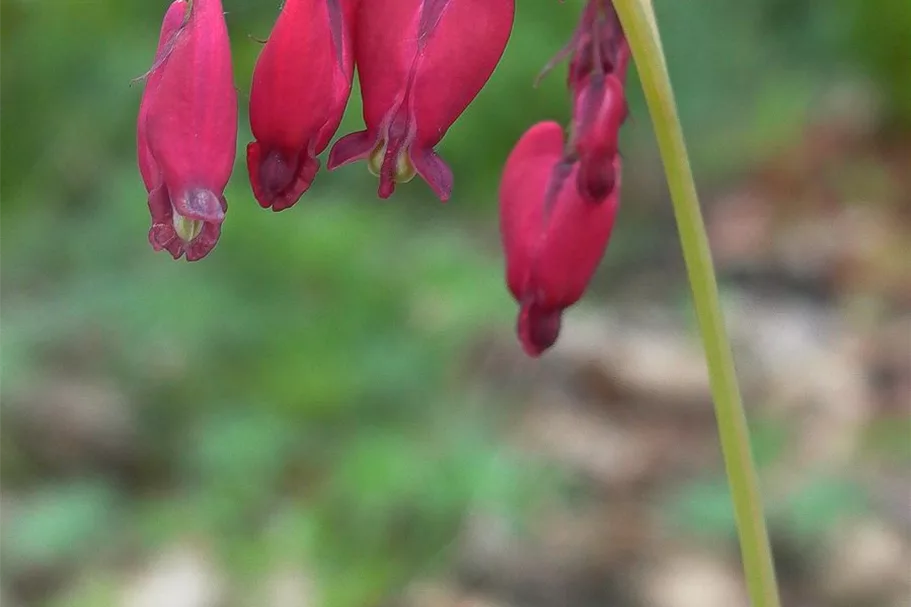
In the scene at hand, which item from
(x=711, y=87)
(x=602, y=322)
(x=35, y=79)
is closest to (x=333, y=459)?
(x=602, y=322)

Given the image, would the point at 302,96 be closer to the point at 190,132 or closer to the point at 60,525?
the point at 190,132

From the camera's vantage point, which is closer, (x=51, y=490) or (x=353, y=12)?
(x=353, y=12)

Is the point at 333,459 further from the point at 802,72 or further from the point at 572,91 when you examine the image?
the point at 802,72

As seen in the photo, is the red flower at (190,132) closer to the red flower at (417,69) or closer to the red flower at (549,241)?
the red flower at (417,69)

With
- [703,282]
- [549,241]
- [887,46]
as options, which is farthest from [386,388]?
[887,46]

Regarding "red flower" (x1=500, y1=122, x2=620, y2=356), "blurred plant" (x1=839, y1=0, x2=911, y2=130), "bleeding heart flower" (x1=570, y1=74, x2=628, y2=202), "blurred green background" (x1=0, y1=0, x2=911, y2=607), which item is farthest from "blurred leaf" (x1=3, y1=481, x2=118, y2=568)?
"blurred plant" (x1=839, y1=0, x2=911, y2=130)

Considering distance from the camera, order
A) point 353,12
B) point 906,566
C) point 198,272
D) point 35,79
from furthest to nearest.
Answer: point 35,79, point 198,272, point 906,566, point 353,12

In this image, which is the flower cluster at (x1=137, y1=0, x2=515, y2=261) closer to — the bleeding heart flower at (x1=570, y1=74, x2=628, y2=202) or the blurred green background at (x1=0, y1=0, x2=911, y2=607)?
the bleeding heart flower at (x1=570, y1=74, x2=628, y2=202)
